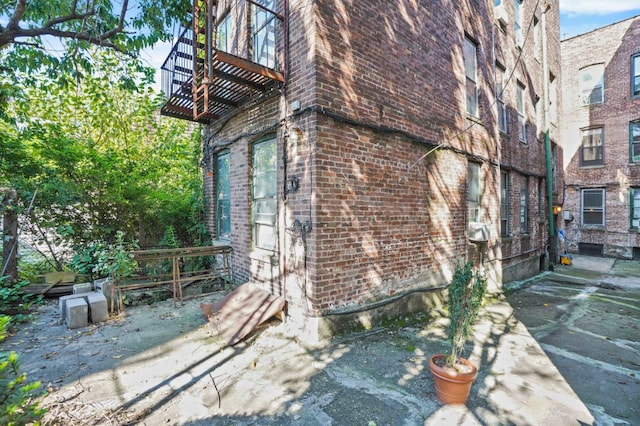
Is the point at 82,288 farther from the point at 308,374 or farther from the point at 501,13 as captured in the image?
the point at 501,13

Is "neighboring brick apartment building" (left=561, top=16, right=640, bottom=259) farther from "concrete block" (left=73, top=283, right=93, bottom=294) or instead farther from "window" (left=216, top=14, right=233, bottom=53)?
"concrete block" (left=73, top=283, right=93, bottom=294)

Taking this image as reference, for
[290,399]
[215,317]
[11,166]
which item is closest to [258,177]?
[215,317]

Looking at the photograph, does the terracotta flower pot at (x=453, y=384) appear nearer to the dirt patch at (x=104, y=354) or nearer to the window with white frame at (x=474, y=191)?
the dirt patch at (x=104, y=354)

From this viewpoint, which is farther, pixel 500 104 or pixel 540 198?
pixel 540 198

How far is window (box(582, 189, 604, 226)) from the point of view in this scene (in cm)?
1479

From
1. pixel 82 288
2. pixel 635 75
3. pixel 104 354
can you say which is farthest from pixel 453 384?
pixel 635 75

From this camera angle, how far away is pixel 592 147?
1525cm

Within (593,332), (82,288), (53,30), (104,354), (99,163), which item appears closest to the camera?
(104,354)

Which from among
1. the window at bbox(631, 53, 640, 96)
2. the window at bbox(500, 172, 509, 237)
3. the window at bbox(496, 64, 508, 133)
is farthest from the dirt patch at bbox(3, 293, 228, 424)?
the window at bbox(631, 53, 640, 96)

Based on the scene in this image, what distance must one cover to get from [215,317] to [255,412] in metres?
2.07

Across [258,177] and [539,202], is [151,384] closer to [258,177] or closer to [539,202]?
[258,177]

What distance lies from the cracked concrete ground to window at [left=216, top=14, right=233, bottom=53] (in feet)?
18.2

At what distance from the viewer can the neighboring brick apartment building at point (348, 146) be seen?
4258mm

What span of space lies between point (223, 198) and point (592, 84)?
62.6 feet
